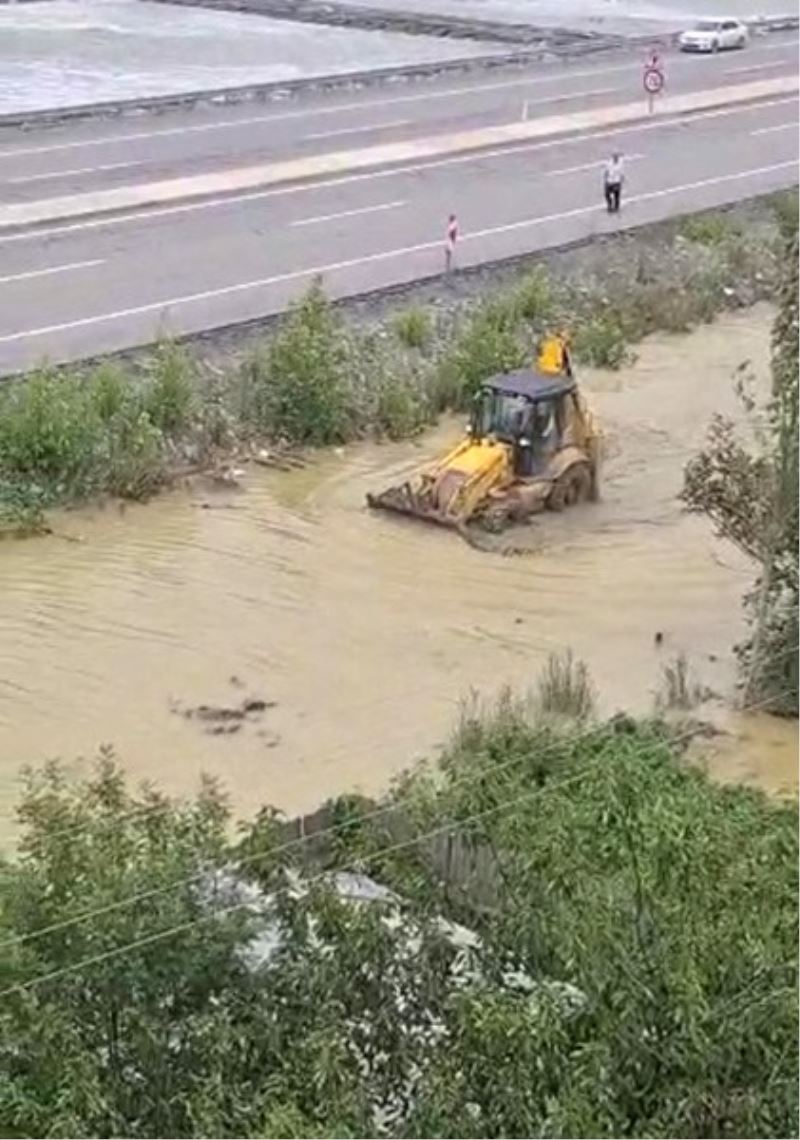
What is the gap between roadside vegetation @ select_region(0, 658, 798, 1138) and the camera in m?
8.55

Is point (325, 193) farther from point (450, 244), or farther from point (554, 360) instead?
point (554, 360)

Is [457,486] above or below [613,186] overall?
below

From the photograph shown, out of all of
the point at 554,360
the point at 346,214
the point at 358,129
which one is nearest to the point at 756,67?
the point at 358,129

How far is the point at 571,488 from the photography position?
2358 cm

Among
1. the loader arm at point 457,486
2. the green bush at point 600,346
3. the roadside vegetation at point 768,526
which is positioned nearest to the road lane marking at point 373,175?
the green bush at point 600,346

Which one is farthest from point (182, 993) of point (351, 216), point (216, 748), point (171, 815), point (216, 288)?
point (351, 216)

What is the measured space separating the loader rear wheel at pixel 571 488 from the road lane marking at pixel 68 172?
13.2 metres

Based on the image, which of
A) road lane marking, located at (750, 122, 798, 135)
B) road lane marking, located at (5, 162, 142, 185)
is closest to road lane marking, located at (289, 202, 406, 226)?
road lane marking, located at (5, 162, 142, 185)

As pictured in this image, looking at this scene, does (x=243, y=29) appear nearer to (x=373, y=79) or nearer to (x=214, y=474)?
(x=373, y=79)

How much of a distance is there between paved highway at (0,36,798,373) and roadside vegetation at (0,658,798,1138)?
1533cm

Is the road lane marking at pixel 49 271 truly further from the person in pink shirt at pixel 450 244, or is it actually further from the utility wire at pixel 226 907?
the utility wire at pixel 226 907

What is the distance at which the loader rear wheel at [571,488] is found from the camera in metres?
23.4

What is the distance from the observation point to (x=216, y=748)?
18141mm

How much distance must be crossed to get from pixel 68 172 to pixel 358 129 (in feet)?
20.2
